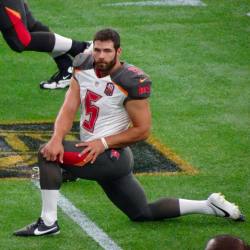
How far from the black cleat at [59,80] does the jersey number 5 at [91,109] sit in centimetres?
444

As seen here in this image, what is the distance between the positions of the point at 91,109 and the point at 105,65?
0.34 meters

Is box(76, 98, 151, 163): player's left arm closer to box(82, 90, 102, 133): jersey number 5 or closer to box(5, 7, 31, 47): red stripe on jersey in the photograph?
box(82, 90, 102, 133): jersey number 5

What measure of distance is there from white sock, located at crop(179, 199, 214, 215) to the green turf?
0.13 metres

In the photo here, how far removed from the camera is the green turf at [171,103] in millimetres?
7758

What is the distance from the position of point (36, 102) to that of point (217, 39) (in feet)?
11.4

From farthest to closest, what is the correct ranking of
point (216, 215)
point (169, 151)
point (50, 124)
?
point (50, 124) < point (169, 151) < point (216, 215)

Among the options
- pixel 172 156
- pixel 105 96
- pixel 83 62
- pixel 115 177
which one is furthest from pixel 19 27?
pixel 115 177

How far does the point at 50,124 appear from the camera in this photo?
34.7 ft

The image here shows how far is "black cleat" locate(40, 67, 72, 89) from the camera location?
11875mm

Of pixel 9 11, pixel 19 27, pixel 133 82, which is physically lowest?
pixel 19 27

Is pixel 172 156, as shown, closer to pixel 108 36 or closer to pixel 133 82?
pixel 133 82

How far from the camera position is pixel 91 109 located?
742 centimetres

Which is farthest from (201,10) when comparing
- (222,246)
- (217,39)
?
(222,246)

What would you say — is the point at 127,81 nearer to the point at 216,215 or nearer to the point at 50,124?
the point at 216,215
